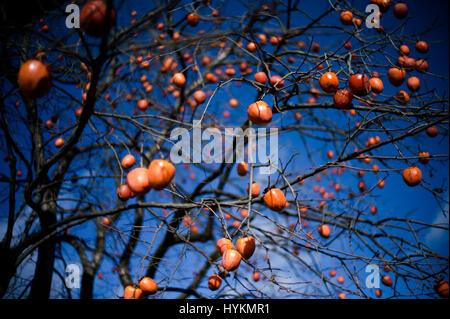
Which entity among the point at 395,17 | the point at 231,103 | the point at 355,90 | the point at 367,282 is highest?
the point at 231,103

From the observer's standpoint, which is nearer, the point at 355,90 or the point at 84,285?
the point at 355,90

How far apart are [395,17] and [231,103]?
2924mm

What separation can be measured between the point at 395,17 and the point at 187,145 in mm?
2913

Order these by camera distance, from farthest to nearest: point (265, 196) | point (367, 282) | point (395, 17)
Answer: point (395, 17)
point (367, 282)
point (265, 196)

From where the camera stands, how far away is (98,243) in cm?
460

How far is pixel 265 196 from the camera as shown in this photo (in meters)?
1.91

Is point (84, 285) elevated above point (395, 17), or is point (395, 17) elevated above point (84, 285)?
point (395, 17)
